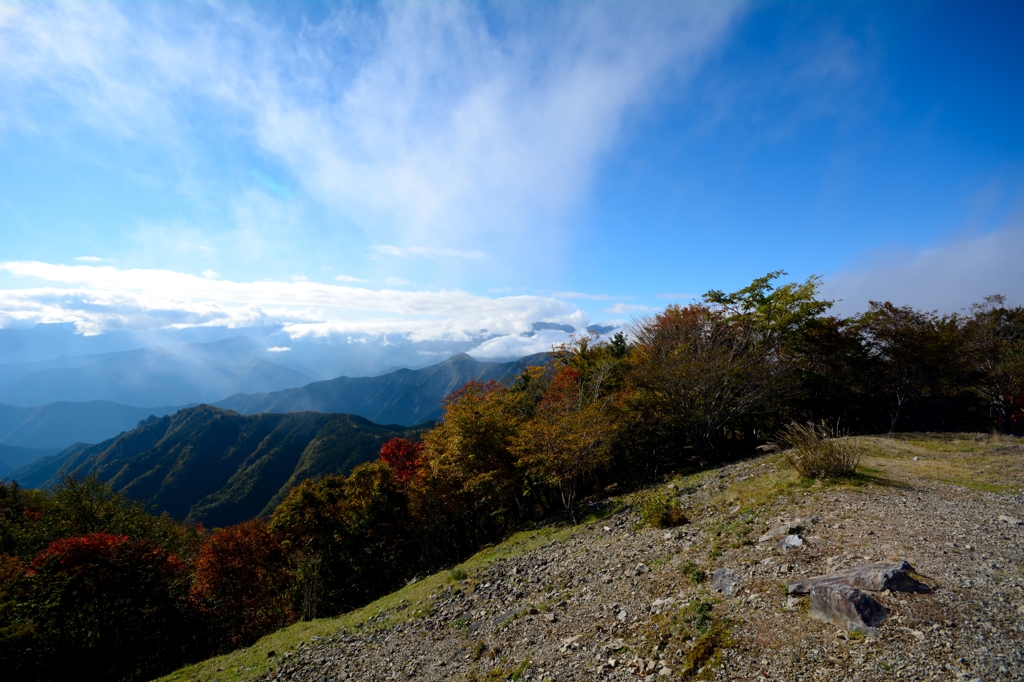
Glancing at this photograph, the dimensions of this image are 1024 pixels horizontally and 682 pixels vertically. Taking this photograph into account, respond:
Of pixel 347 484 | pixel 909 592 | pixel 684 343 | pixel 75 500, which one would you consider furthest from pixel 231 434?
pixel 909 592

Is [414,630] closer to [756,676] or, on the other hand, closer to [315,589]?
[756,676]

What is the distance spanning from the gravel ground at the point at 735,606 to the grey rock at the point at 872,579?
5.1 inches

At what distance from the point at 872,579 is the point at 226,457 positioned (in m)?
188

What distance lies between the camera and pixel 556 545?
13.7 m

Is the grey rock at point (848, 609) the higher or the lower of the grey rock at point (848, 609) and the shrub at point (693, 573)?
the higher

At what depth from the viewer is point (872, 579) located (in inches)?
225

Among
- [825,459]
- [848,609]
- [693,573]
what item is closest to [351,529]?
[693,573]

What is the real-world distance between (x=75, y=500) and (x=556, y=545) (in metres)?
33.7

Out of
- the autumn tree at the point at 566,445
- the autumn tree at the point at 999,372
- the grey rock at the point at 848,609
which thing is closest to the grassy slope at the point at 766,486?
the autumn tree at the point at 566,445

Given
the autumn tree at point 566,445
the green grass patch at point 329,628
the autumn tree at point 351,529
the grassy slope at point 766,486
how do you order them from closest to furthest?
1. the grassy slope at point 766,486
2. the green grass patch at point 329,628
3. the autumn tree at point 566,445
4. the autumn tree at point 351,529

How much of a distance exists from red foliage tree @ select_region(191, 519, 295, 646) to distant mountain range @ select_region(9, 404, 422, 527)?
81307mm

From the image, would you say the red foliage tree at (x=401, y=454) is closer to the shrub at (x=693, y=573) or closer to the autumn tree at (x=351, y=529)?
the autumn tree at (x=351, y=529)

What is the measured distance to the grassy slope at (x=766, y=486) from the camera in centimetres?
1068

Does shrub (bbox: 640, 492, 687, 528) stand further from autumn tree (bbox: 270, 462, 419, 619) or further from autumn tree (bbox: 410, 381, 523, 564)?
autumn tree (bbox: 270, 462, 419, 619)
